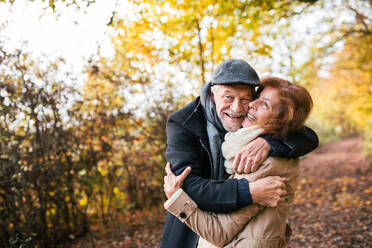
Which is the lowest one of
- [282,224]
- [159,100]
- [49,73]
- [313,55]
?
[282,224]

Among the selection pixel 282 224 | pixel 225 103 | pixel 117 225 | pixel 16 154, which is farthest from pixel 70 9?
pixel 117 225

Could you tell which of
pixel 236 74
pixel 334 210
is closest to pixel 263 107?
pixel 236 74

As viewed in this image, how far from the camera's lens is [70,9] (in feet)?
11.5

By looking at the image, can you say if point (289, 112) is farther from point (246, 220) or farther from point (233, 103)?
point (246, 220)

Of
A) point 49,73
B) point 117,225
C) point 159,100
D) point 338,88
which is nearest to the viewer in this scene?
point 49,73

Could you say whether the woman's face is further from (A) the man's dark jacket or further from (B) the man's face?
(A) the man's dark jacket

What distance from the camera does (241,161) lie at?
1727mm

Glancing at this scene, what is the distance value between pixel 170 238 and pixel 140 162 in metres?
3.37

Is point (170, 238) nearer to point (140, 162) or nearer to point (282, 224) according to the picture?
point (282, 224)

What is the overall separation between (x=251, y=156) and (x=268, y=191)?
0.23 meters

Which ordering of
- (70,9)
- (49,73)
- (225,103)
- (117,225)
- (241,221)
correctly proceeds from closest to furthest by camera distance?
(241,221), (225,103), (70,9), (49,73), (117,225)

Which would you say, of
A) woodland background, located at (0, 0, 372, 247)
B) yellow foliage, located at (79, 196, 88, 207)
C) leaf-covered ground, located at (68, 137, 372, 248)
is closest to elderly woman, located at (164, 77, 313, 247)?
woodland background, located at (0, 0, 372, 247)

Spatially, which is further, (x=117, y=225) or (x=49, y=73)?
(x=117, y=225)

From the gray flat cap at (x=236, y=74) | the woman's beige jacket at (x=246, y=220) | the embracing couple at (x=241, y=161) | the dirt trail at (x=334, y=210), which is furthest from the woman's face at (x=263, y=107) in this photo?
the dirt trail at (x=334, y=210)
